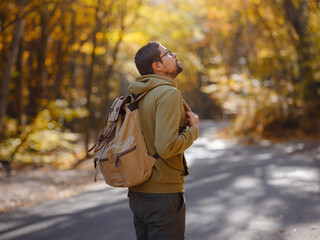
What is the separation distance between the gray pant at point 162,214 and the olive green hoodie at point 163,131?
0.05 metres

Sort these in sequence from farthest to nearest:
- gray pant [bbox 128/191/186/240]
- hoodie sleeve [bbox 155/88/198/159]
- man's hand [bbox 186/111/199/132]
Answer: man's hand [bbox 186/111/199/132]
gray pant [bbox 128/191/186/240]
hoodie sleeve [bbox 155/88/198/159]

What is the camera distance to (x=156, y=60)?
9.33 feet

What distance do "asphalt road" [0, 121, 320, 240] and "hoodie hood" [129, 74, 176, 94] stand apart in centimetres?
292

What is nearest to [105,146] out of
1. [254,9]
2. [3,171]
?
[3,171]

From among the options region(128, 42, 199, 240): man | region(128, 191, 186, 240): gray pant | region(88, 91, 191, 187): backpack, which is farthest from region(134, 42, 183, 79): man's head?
region(128, 191, 186, 240): gray pant

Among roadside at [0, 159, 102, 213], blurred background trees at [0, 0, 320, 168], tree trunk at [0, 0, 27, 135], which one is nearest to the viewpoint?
roadside at [0, 159, 102, 213]

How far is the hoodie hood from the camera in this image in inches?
108

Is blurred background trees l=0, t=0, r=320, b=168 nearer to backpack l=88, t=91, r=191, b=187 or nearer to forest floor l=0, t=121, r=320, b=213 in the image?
forest floor l=0, t=121, r=320, b=213

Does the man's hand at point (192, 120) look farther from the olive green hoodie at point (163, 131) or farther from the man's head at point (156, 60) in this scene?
the man's head at point (156, 60)

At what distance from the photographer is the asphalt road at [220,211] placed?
5422 mm

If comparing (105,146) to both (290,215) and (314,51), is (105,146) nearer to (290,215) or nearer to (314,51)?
(290,215)

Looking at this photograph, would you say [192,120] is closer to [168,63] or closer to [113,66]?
[168,63]

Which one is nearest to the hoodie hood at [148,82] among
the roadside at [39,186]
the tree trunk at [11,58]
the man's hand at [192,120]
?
the man's hand at [192,120]

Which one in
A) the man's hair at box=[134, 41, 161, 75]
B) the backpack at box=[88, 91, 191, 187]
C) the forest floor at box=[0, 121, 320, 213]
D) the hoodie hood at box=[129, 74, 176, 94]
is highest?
the man's hair at box=[134, 41, 161, 75]
